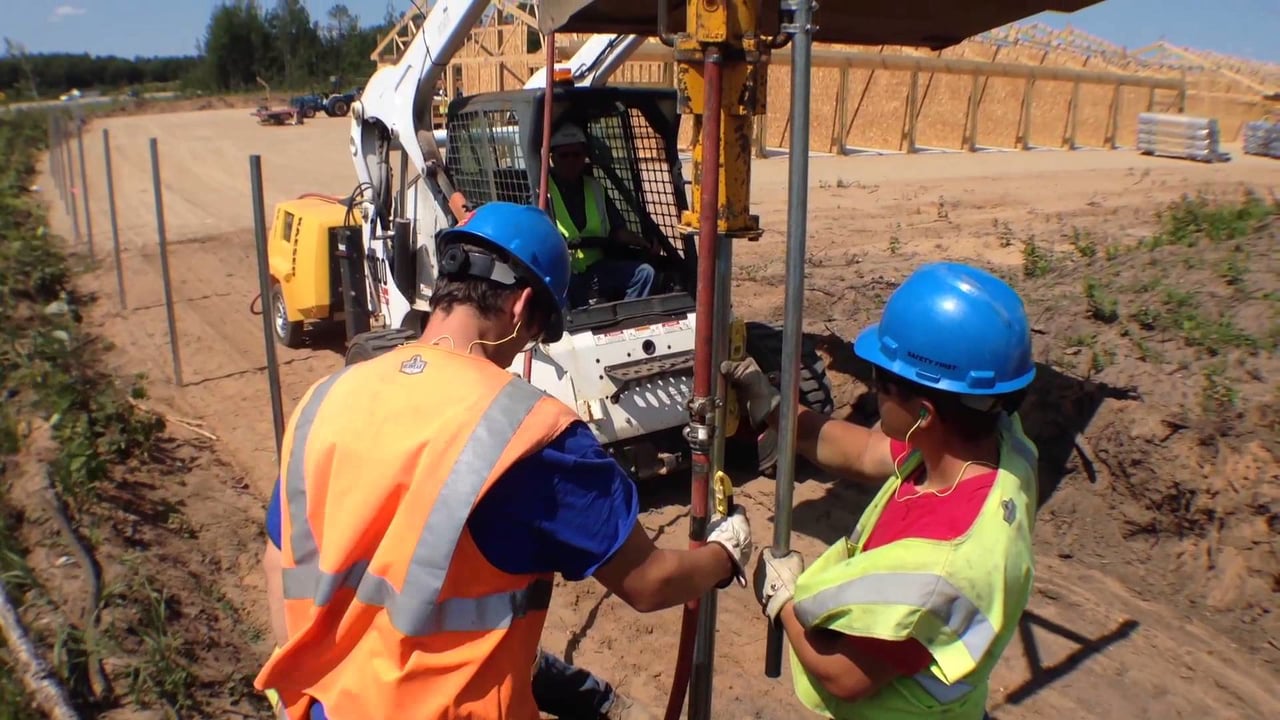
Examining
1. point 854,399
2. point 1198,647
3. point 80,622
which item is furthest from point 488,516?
point 854,399

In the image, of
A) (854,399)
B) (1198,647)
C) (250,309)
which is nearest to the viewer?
(1198,647)

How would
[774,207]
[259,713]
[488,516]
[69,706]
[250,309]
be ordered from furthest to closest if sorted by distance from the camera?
1. [774,207]
2. [250,309]
3. [259,713]
4. [69,706]
5. [488,516]

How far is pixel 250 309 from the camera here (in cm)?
1049

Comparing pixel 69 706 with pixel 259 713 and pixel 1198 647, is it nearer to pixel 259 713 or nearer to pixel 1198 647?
pixel 259 713

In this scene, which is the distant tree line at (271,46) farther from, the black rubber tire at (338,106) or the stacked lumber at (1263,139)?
the stacked lumber at (1263,139)

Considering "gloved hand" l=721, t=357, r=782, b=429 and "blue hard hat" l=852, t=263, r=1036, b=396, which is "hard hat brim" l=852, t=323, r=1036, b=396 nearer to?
"blue hard hat" l=852, t=263, r=1036, b=396

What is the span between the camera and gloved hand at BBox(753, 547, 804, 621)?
2.21m

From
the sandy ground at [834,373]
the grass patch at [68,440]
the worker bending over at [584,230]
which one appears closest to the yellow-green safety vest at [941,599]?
the sandy ground at [834,373]

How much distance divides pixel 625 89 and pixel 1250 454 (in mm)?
4027

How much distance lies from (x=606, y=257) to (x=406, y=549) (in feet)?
14.6

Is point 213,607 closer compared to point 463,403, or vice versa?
point 463,403

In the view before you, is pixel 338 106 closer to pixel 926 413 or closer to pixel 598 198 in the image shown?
pixel 598 198

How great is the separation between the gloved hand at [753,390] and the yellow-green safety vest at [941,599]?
76cm

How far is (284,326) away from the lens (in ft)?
29.6
